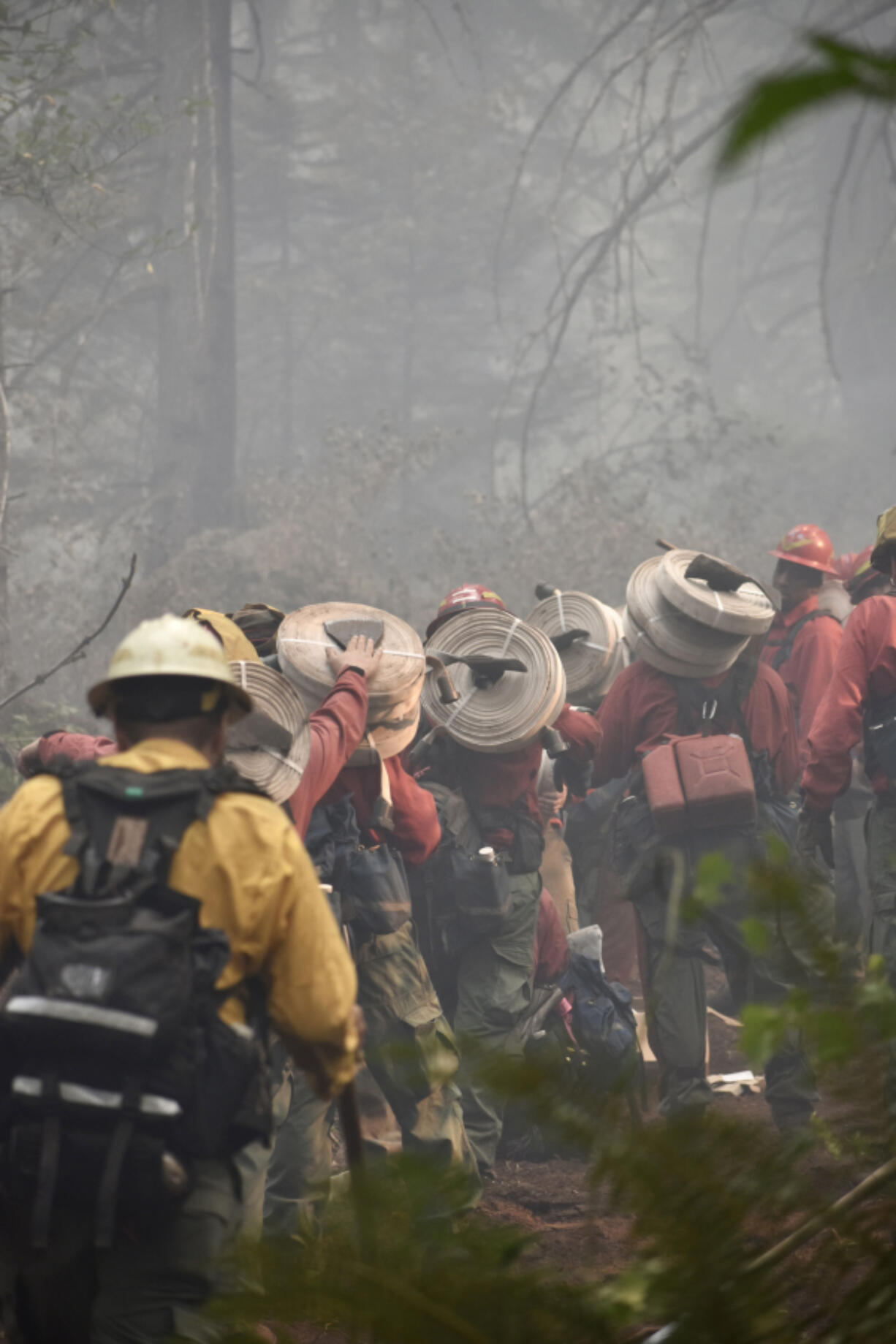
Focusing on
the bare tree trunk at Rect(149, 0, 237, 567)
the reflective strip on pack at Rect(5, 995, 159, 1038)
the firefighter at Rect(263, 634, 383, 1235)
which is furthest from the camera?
the bare tree trunk at Rect(149, 0, 237, 567)

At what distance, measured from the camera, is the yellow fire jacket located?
7.73ft

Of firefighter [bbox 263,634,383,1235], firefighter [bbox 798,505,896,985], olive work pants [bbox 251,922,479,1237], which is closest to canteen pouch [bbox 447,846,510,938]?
olive work pants [bbox 251,922,479,1237]

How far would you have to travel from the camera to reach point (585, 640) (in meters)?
7.29

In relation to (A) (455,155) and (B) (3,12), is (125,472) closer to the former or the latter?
(A) (455,155)

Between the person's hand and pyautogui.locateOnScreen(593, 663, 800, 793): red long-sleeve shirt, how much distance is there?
1.87 metres

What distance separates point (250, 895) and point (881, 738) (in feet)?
12.0

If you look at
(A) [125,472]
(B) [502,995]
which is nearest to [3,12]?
(B) [502,995]

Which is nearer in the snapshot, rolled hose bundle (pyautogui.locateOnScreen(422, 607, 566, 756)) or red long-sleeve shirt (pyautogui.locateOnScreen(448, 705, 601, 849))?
rolled hose bundle (pyautogui.locateOnScreen(422, 607, 566, 756))

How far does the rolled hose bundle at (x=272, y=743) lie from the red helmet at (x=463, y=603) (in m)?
1.96

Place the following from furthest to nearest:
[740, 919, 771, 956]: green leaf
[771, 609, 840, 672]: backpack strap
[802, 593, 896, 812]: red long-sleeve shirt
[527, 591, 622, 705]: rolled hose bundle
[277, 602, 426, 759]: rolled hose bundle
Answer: [771, 609, 840, 672]: backpack strap < [527, 591, 622, 705]: rolled hose bundle < [802, 593, 896, 812]: red long-sleeve shirt < [277, 602, 426, 759]: rolled hose bundle < [740, 919, 771, 956]: green leaf

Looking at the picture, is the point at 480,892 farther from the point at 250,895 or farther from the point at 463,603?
the point at 250,895

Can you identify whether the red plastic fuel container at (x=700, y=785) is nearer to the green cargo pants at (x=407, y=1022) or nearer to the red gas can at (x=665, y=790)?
the red gas can at (x=665, y=790)

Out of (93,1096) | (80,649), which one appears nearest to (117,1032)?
(93,1096)

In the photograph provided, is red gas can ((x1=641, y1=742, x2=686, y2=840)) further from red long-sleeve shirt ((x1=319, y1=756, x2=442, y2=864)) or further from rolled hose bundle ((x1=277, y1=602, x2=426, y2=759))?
rolled hose bundle ((x1=277, y1=602, x2=426, y2=759))
